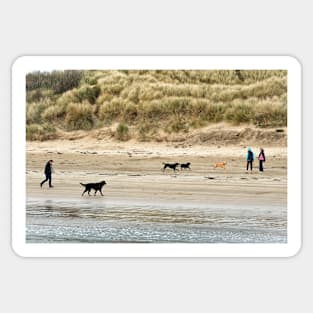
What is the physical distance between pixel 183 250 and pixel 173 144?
1.03 metres

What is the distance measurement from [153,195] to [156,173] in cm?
20

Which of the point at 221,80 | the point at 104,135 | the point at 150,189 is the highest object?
the point at 221,80

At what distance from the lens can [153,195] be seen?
7266 millimetres

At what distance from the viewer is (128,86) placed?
7.26 metres

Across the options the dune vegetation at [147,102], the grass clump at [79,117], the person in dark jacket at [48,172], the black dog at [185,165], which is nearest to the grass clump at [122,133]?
the dune vegetation at [147,102]

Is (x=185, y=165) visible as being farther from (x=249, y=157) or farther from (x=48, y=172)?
(x=48, y=172)

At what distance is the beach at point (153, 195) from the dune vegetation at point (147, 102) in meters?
0.17

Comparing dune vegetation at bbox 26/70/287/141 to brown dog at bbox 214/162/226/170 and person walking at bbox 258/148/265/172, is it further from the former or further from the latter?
brown dog at bbox 214/162/226/170

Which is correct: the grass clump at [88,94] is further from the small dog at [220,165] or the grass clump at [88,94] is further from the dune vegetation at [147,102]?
the small dog at [220,165]
